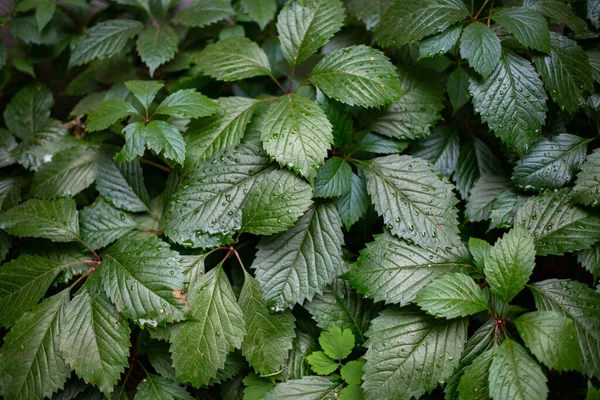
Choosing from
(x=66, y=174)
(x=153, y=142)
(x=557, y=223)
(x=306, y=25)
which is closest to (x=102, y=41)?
(x=66, y=174)

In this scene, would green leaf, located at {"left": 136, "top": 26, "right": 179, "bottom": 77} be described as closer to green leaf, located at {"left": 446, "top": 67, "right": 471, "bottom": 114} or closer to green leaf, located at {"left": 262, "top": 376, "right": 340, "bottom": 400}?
green leaf, located at {"left": 446, "top": 67, "right": 471, "bottom": 114}

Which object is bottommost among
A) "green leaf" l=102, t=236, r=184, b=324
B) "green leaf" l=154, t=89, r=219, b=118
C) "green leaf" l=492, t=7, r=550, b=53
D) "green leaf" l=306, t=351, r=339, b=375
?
"green leaf" l=306, t=351, r=339, b=375

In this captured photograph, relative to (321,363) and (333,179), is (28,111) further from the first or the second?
(321,363)

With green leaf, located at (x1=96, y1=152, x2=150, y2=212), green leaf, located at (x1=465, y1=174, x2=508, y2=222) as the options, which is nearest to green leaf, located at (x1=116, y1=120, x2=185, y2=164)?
green leaf, located at (x1=96, y1=152, x2=150, y2=212)

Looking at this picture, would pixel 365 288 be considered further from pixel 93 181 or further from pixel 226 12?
pixel 226 12

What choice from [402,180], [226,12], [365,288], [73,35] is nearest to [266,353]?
[365,288]
